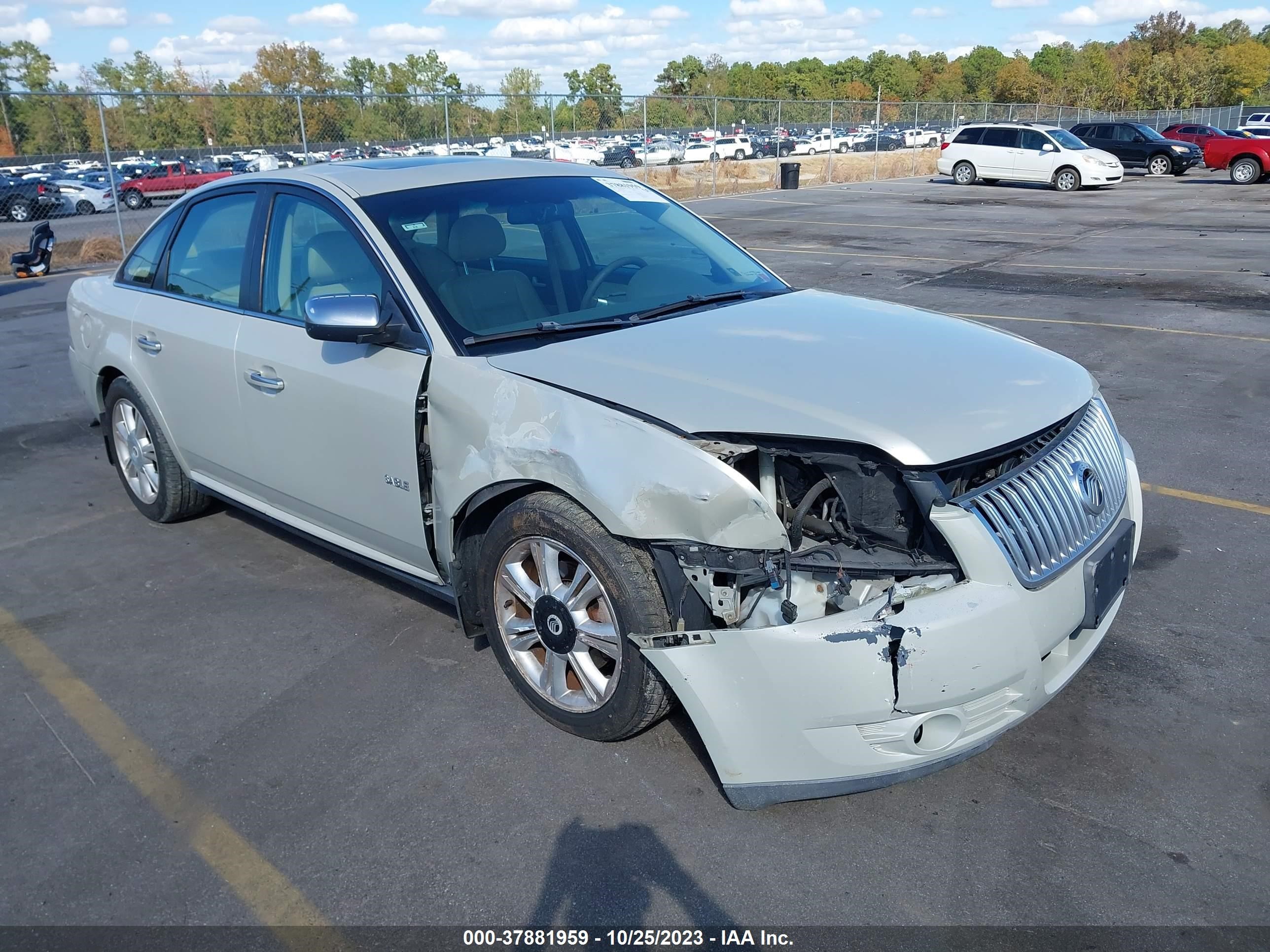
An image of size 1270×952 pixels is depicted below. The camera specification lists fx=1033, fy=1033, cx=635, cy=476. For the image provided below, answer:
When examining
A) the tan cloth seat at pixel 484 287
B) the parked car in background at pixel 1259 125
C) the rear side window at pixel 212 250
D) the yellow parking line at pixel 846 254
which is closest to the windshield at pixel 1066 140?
the parked car in background at pixel 1259 125

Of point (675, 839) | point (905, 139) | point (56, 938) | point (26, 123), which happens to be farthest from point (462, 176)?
point (905, 139)

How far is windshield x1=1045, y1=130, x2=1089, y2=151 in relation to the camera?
28.2 meters

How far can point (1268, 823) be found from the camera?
2920 millimetres

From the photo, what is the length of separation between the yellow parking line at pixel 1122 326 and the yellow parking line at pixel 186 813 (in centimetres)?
721

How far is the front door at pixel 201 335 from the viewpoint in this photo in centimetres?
443

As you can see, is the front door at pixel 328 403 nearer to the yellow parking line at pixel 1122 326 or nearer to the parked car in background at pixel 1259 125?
the yellow parking line at pixel 1122 326

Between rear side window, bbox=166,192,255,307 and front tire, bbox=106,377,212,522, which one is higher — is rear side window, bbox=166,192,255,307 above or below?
above

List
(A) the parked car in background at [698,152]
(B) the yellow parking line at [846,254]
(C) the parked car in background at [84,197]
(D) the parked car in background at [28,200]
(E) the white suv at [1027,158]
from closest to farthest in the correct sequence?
(B) the yellow parking line at [846,254] < (D) the parked car in background at [28,200] < (C) the parked car in background at [84,197] < (E) the white suv at [1027,158] < (A) the parked car in background at [698,152]

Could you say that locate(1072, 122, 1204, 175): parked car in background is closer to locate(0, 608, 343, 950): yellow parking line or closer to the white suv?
the white suv

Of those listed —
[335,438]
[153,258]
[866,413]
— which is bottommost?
[335,438]

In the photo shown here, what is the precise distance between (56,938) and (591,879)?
4.51ft

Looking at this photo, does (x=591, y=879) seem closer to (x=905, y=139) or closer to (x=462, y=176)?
(x=462, y=176)

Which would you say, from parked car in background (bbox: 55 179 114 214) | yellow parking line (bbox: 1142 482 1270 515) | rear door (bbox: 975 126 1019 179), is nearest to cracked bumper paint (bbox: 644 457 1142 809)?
yellow parking line (bbox: 1142 482 1270 515)

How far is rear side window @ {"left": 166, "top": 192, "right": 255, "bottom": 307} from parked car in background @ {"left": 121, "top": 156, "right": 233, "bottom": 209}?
22.6 metres
